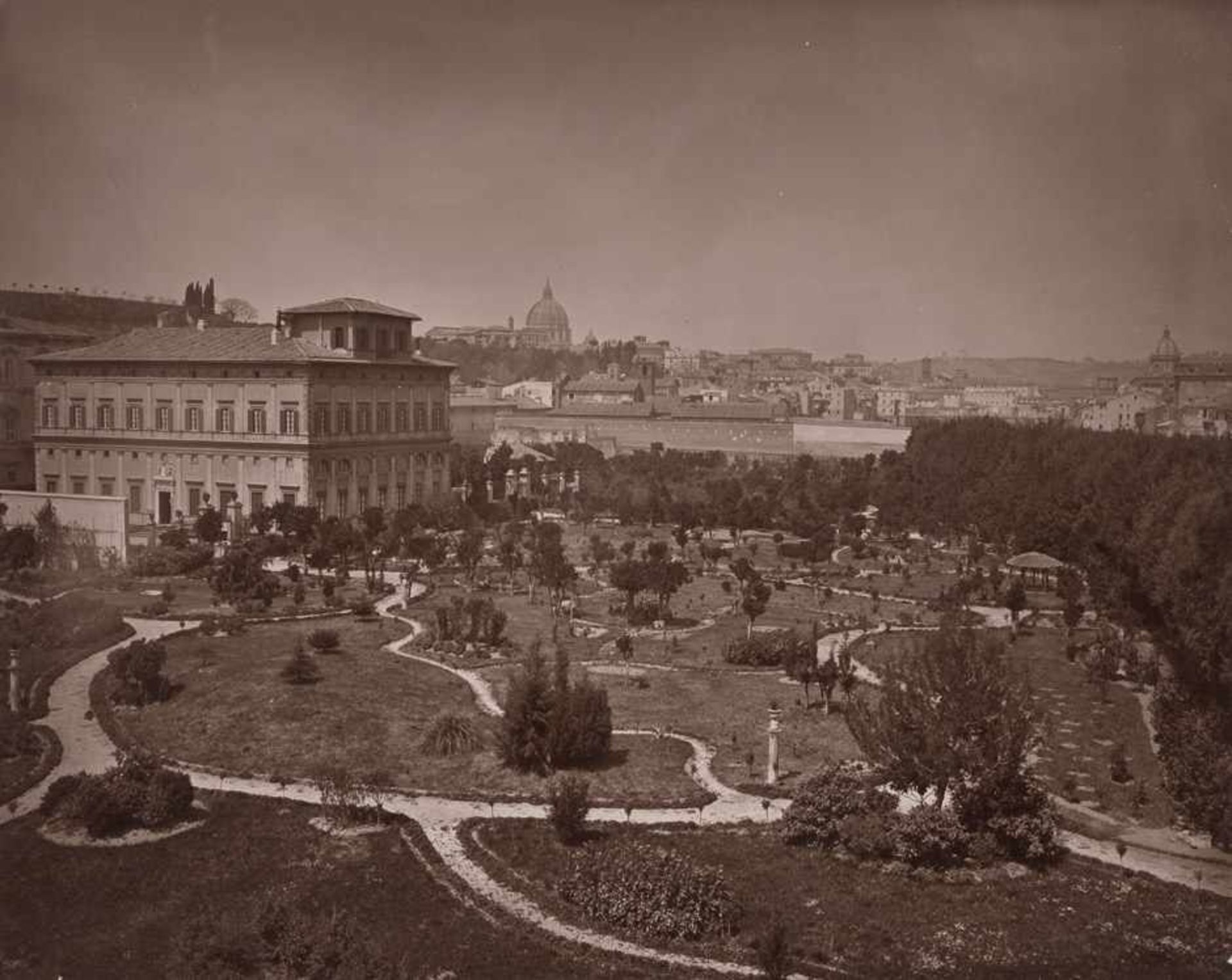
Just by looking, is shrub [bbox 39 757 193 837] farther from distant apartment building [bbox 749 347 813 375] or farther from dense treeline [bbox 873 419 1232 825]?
distant apartment building [bbox 749 347 813 375]

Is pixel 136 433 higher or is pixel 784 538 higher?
pixel 136 433

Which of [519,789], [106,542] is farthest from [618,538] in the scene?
[519,789]

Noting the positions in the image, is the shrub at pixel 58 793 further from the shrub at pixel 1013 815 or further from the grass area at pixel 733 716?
the shrub at pixel 1013 815

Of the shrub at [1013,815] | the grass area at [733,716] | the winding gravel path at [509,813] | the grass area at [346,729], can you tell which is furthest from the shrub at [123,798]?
the shrub at [1013,815]

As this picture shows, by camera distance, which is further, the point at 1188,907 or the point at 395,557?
the point at 395,557

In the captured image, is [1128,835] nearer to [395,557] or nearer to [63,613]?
[63,613]

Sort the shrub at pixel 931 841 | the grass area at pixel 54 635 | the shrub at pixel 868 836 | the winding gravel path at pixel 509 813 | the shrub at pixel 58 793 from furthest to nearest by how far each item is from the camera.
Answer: the grass area at pixel 54 635, the shrub at pixel 58 793, the shrub at pixel 868 836, the shrub at pixel 931 841, the winding gravel path at pixel 509 813

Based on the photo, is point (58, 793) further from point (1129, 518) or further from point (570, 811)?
point (1129, 518)
